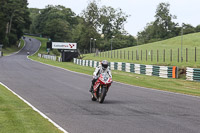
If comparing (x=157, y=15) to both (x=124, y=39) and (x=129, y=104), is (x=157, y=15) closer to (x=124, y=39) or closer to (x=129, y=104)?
(x=124, y=39)

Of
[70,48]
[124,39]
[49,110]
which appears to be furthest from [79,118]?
[124,39]

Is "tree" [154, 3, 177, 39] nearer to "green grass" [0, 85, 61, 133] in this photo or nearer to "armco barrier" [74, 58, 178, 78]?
"armco barrier" [74, 58, 178, 78]

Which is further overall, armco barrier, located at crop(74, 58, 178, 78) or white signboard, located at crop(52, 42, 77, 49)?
white signboard, located at crop(52, 42, 77, 49)

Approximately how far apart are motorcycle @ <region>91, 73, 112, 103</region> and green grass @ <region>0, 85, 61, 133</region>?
2927mm

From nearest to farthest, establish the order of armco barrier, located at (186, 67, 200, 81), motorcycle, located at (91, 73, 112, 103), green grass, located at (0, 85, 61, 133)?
green grass, located at (0, 85, 61, 133) → motorcycle, located at (91, 73, 112, 103) → armco barrier, located at (186, 67, 200, 81)

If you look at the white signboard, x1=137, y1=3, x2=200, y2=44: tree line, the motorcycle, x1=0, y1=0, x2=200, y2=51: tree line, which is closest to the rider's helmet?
the motorcycle

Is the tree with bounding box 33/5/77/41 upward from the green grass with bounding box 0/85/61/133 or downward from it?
upward

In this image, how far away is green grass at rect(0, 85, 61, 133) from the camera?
8008mm

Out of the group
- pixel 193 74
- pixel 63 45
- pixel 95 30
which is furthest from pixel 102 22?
pixel 193 74

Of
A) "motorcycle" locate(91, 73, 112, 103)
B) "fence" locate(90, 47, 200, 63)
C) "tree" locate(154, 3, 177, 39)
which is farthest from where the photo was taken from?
"tree" locate(154, 3, 177, 39)

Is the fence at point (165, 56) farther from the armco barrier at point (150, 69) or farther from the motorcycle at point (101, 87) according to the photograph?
the motorcycle at point (101, 87)

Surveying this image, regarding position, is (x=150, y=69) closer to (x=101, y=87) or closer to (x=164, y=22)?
(x=101, y=87)

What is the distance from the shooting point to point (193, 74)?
91.2 feet

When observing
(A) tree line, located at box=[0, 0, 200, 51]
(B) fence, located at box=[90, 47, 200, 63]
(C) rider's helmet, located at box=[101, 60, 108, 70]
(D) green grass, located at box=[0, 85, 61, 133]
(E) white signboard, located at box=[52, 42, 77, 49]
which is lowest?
(D) green grass, located at box=[0, 85, 61, 133]
